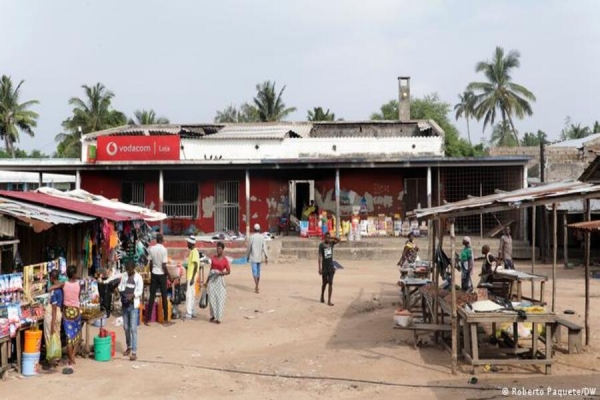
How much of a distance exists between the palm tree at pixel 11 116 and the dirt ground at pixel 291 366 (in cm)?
3840

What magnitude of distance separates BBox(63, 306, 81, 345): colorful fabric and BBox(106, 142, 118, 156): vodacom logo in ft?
54.1

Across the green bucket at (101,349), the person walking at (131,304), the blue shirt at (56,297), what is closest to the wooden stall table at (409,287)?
the person walking at (131,304)

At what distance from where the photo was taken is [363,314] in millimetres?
13039

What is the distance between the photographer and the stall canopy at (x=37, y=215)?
8656mm

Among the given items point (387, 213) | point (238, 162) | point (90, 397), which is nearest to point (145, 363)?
point (90, 397)

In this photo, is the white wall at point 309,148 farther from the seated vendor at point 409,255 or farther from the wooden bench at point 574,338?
the wooden bench at point 574,338

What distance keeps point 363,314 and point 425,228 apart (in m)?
12.4

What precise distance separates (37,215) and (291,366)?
4325 millimetres

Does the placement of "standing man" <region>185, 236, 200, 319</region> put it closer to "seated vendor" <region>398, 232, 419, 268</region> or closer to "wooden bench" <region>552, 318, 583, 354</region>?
"seated vendor" <region>398, 232, 419, 268</region>

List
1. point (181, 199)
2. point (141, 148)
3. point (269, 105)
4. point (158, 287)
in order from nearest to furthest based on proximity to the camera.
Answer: point (158, 287)
point (141, 148)
point (181, 199)
point (269, 105)

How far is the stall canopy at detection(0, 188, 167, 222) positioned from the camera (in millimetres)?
10836

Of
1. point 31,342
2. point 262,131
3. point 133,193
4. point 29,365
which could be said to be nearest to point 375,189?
point 262,131

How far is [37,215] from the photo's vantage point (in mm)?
9195

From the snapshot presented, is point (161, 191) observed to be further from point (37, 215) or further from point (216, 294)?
point (37, 215)
